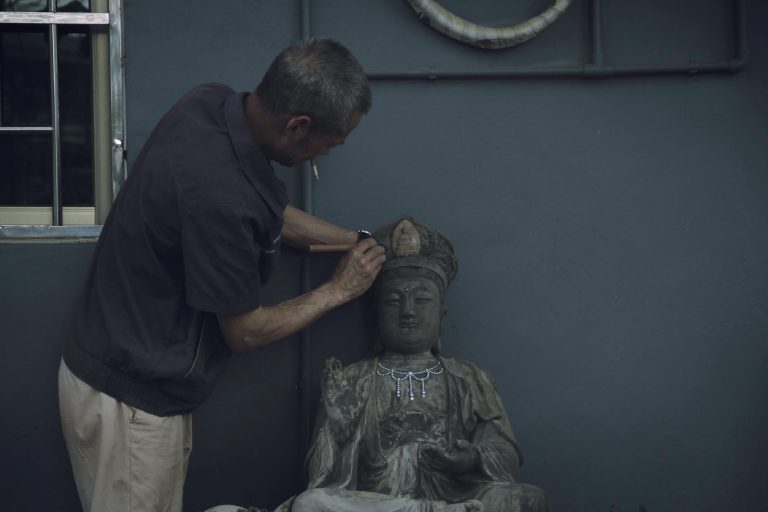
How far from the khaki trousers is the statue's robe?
51 centimetres

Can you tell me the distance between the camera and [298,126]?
414 cm

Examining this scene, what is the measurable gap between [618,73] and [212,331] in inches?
89.1

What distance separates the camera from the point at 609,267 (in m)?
5.34

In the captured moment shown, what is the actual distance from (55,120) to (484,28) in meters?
1.99

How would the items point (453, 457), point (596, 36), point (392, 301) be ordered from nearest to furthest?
1. point (453, 457)
2. point (392, 301)
3. point (596, 36)

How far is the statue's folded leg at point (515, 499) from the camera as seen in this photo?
4352 mm

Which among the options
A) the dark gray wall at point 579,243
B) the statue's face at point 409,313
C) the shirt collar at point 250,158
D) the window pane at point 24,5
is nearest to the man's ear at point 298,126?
the shirt collar at point 250,158

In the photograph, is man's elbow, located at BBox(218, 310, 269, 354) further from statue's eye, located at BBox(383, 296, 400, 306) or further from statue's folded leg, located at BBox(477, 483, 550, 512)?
statue's folded leg, located at BBox(477, 483, 550, 512)

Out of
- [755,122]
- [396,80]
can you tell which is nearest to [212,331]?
[396,80]

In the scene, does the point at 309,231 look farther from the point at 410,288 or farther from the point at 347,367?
the point at 347,367

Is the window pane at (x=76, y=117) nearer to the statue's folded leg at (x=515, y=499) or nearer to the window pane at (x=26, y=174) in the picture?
the window pane at (x=26, y=174)

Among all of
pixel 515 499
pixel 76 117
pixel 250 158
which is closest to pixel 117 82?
pixel 76 117

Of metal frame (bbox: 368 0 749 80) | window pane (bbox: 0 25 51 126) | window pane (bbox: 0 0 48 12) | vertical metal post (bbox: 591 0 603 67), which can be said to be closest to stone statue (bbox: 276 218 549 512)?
metal frame (bbox: 368 0 749 80)

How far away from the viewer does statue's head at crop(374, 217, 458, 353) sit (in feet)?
15.9
